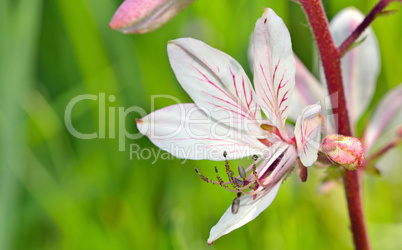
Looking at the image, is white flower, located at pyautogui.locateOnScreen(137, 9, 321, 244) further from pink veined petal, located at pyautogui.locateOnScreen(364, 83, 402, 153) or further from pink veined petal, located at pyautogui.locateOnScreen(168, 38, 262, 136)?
pink veined petal, located at pyautogui.locateOnScreen(364, 83, 402, 153)

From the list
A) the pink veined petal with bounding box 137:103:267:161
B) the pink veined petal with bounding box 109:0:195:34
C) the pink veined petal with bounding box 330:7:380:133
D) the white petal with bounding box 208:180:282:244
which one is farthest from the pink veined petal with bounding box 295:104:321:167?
the pink veined petal with bounding box 330:7:380:133

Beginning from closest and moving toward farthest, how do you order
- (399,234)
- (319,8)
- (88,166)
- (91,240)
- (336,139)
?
(336,139) < (319,8) < (91,240) < (399,234) < (88,166)

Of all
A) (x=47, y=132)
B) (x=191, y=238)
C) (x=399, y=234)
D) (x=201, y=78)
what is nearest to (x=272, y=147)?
(x=201, y=78)

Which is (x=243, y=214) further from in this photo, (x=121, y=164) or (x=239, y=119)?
(x=121, y=164)

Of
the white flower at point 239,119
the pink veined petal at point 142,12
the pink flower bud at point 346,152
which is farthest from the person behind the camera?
the pink veined petal at point 142,12

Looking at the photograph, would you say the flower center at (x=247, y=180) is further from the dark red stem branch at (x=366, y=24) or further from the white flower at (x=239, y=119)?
the dark red stem branch at (x=366, y=24)

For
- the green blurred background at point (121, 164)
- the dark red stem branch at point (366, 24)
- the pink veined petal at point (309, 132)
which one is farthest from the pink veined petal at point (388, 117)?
the pink veined petal at point (309, 132)

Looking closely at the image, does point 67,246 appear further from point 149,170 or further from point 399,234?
point 399,234
